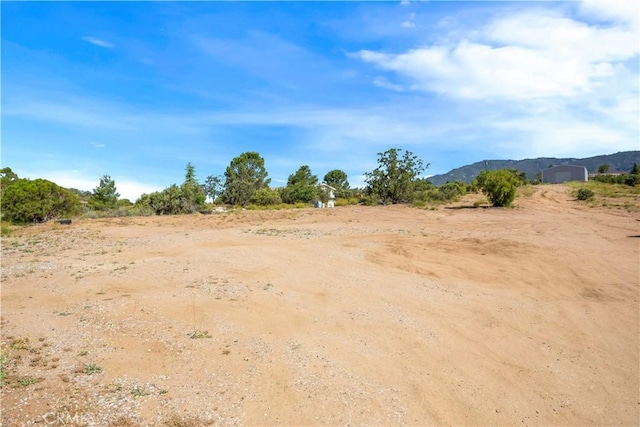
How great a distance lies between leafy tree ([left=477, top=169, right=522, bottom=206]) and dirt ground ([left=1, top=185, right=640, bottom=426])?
437 inches

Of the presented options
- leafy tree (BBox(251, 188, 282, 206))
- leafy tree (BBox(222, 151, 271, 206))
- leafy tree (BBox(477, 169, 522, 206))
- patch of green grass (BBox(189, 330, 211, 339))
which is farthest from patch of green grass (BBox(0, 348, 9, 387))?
leafy tree (BBox(222, 151, 271, 206))

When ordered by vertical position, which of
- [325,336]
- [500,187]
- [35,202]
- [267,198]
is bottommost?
[325,336]

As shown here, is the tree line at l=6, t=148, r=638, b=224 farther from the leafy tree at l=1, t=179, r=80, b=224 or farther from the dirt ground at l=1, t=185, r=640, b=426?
the dirt ground at l=1, t=185, r=640, b=426

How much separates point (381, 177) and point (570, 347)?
80.2 ft

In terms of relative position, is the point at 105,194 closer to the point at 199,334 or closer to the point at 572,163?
the point at 199,334

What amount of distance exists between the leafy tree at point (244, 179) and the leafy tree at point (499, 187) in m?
29.9

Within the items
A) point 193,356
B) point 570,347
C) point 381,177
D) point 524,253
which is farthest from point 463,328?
point 381,177

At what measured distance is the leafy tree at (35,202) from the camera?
22781 millimetres

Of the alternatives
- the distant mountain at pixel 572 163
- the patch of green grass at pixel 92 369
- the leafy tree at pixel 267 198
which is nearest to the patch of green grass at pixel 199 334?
the patch of green grass at pixel 92 369

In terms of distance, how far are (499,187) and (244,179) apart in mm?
36576

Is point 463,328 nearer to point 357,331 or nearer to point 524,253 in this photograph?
point 357,331

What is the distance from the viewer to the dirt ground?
12.9ft

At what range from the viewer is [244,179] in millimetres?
52812

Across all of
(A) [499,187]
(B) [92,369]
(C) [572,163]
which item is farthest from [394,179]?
(C) [572,163]
